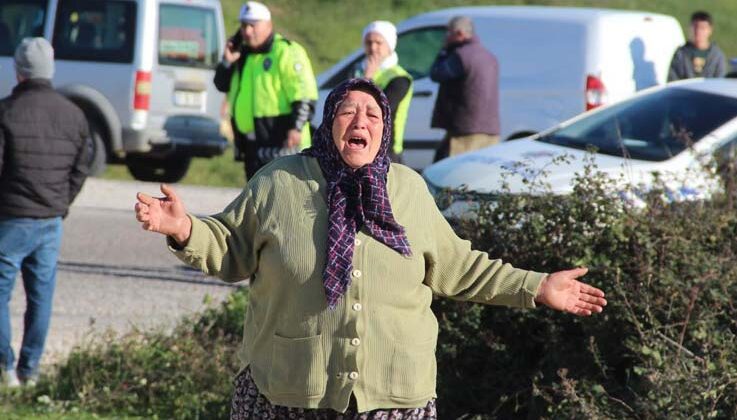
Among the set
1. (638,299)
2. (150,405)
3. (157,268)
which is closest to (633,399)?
(638,299)

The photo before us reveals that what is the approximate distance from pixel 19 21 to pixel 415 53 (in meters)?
4.41

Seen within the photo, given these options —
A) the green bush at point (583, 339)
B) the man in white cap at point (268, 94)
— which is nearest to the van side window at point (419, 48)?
the man in white cap at point (268, 94)

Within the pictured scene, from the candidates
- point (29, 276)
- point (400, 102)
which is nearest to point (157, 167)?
point (400, 102)

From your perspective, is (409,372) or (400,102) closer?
(409,372)

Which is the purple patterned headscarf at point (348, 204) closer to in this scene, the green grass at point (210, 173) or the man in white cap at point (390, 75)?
the man in white cap at point (390, 75)

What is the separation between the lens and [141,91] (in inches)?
590

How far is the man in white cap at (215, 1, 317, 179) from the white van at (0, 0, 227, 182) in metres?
6.42

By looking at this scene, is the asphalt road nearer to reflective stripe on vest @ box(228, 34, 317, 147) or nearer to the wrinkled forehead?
reflective stripe on vest @ box(228, 34, 317, 147)

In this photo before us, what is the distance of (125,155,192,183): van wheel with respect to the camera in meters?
16.5

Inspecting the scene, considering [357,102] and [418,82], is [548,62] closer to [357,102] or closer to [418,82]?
[418,82]

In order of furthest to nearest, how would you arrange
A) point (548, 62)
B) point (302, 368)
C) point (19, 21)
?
point (19, 21) < point (548, 62) < point (302, 368)

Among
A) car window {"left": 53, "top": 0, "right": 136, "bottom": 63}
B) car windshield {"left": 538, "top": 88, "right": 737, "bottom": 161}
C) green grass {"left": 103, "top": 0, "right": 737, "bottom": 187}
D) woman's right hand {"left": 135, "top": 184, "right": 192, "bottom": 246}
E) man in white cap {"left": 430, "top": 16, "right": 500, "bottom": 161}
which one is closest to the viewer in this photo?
woman's right hand {"left": 135, "top": 184, "right": 192, "bottom": 246}

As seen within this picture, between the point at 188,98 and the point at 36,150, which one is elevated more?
the point at 36,150

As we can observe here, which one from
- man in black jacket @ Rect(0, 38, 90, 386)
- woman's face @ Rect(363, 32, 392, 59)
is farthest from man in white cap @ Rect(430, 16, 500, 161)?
man in black jacket @ Rect(0, 38, 90, 386)
